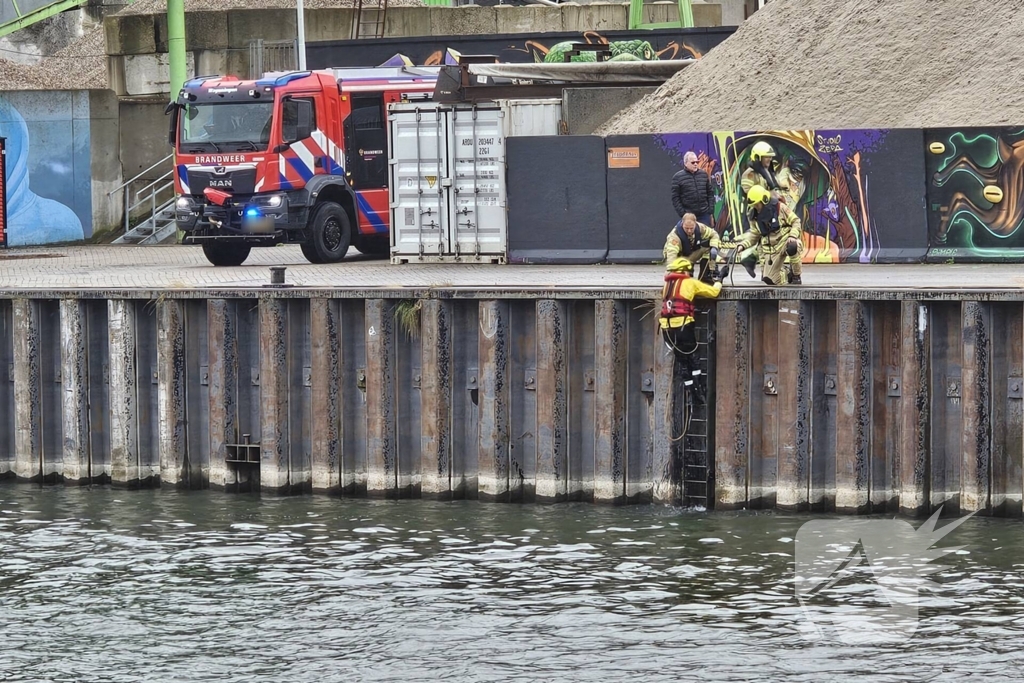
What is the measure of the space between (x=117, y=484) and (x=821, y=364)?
8.15m

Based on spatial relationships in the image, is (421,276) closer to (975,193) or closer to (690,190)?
(690,190)

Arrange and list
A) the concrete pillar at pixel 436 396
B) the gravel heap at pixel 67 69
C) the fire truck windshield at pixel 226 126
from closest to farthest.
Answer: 1. the concrete pillar at pixel 436 396
2. the fire truck windshield at pixel 226 126
3. the gravel heap at pixel 67 69

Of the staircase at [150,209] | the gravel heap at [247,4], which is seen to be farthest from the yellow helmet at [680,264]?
the gravel heap at [247,4]

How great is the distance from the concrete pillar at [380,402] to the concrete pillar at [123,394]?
2.97 metres

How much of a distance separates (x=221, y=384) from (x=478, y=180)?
787 cm

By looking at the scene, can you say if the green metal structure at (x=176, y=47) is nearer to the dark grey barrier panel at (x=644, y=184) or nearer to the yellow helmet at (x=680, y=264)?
the dark grey barrier panel at (x=644, y=184)

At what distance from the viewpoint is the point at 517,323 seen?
1816cm

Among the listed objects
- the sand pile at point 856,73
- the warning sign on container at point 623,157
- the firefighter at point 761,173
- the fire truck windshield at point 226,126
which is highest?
the sand pile at point 856,73

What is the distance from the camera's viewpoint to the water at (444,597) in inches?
499

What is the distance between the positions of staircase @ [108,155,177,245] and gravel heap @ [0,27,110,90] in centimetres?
1688

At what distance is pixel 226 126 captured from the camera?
91.2 feet

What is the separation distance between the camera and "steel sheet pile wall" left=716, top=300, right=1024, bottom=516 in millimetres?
16406

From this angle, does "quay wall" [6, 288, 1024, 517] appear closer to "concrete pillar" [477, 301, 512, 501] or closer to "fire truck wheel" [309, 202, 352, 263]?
"concrete pillar" [477, 301, 512, 501]

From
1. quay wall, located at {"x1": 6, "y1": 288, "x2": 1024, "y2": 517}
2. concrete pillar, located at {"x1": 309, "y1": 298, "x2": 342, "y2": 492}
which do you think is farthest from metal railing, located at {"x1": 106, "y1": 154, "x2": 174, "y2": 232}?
concrete pillar, located at {"x1": 309, "y1": 298, "x2": 342, "y2": 492}
